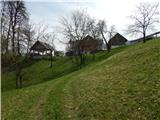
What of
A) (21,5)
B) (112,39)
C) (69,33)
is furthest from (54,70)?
(112,39)

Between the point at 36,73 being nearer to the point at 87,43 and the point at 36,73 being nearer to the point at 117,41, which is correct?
the point at 87,43

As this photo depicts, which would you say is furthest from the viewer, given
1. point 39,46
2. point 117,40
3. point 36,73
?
point 117,40

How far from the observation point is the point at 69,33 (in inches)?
1945

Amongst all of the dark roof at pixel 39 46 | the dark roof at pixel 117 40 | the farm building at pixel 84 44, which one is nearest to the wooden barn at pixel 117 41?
the dark roof at pixel 117 40

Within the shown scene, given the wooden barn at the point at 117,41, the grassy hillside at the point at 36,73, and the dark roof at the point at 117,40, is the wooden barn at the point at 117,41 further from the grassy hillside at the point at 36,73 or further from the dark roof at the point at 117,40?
the grassy hillside at the point at 36,73

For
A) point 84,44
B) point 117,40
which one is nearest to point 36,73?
point 84,44

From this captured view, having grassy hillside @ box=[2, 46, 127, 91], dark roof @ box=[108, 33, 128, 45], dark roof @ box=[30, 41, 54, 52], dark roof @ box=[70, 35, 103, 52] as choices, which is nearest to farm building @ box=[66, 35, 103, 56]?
dark roof @ box=[70, 35, 103, 52]

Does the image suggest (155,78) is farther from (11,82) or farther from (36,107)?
(11,82)

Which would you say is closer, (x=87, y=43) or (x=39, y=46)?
(x=39, y=46)

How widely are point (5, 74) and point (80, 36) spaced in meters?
14.6

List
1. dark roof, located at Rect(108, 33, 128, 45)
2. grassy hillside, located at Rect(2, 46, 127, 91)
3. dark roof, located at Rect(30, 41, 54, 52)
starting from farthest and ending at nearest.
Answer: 1. dark roof, located at Rect(108, 33, 128, 45)
2. grassy hillside, located at Rect(2, 46, 127, 91)
3. dark roof, located at Rect(30, 41, 54, 52)

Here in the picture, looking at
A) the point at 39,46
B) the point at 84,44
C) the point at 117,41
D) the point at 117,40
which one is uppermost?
the point at 117,40

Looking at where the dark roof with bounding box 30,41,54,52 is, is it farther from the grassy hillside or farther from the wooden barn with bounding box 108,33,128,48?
the wooden barn with bounding box 108,33,128,48

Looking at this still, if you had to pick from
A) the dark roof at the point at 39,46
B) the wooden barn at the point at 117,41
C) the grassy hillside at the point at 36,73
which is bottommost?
the grassy hillside at the point at 36,73
